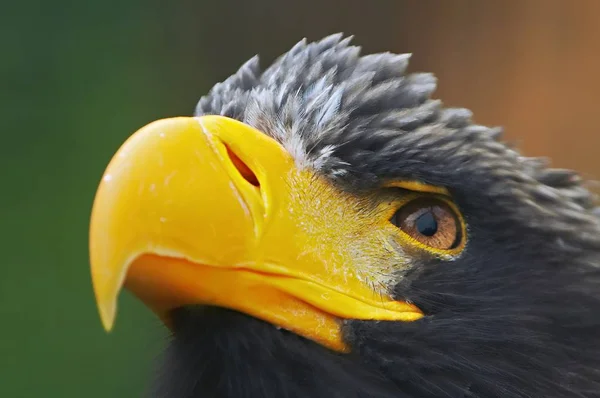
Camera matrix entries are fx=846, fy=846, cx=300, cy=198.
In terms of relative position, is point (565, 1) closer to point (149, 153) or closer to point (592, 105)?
point (592, 105)

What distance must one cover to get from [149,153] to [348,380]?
A: 1.54 ft

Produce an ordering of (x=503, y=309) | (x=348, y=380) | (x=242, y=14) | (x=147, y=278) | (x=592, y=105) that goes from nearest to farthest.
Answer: (x=147, y=278) → (x=348, y=380) → (x=503, y=309) → (x=592, y=105) → (x=242, y=14)

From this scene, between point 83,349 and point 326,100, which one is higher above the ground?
point 326,100

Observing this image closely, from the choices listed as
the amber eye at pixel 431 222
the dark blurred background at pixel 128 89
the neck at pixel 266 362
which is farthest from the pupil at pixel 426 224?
the dark blurred background at pixel 128 89

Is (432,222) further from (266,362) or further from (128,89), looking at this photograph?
(128,89)

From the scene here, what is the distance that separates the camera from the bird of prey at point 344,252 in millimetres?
1243

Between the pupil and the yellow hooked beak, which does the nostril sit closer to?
the yellow hooked beak

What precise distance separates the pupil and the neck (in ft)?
0.84

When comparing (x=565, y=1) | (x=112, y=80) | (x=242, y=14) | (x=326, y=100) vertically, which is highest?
(x=565, y=1)

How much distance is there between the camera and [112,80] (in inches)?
157

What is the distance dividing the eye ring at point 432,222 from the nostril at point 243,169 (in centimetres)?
26

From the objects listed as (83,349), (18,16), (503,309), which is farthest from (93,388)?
(503,309)

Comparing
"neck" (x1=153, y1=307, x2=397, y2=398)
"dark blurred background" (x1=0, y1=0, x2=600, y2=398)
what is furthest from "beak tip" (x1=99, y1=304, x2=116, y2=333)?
"dark blurred background" (x1=0, y1=0, x2=600, y2=398)

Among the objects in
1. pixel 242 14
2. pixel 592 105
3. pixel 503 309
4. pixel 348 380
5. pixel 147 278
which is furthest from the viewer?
pixel 242 14
